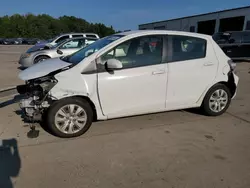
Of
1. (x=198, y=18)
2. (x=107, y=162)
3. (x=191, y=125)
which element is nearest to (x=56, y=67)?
(x=107, y=162)

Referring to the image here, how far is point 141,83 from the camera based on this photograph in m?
3.91

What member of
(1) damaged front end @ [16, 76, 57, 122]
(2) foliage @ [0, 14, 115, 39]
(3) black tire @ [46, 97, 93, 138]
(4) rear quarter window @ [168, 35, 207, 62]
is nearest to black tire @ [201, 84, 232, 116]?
(4) rear quarter window @ [168, 35, 207, 62]

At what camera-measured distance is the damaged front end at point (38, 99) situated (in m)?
3.60

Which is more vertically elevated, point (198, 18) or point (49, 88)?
point (198, 18)

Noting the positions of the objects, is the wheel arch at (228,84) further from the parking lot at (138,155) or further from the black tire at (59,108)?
the black tire at (59,108)

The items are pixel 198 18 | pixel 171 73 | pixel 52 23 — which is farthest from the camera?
pixel 52 23

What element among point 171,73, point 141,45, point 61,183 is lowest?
point 61,183

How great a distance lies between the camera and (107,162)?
10.1 feet

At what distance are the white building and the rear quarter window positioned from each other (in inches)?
1096

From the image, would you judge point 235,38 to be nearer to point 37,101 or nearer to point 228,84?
point 228,84

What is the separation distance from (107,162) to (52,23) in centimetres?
8191

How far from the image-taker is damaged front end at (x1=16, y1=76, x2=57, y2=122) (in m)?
3.60

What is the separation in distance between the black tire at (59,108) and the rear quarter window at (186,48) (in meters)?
1.71

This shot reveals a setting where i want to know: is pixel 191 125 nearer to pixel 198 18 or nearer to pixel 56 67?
pixel 56 67
